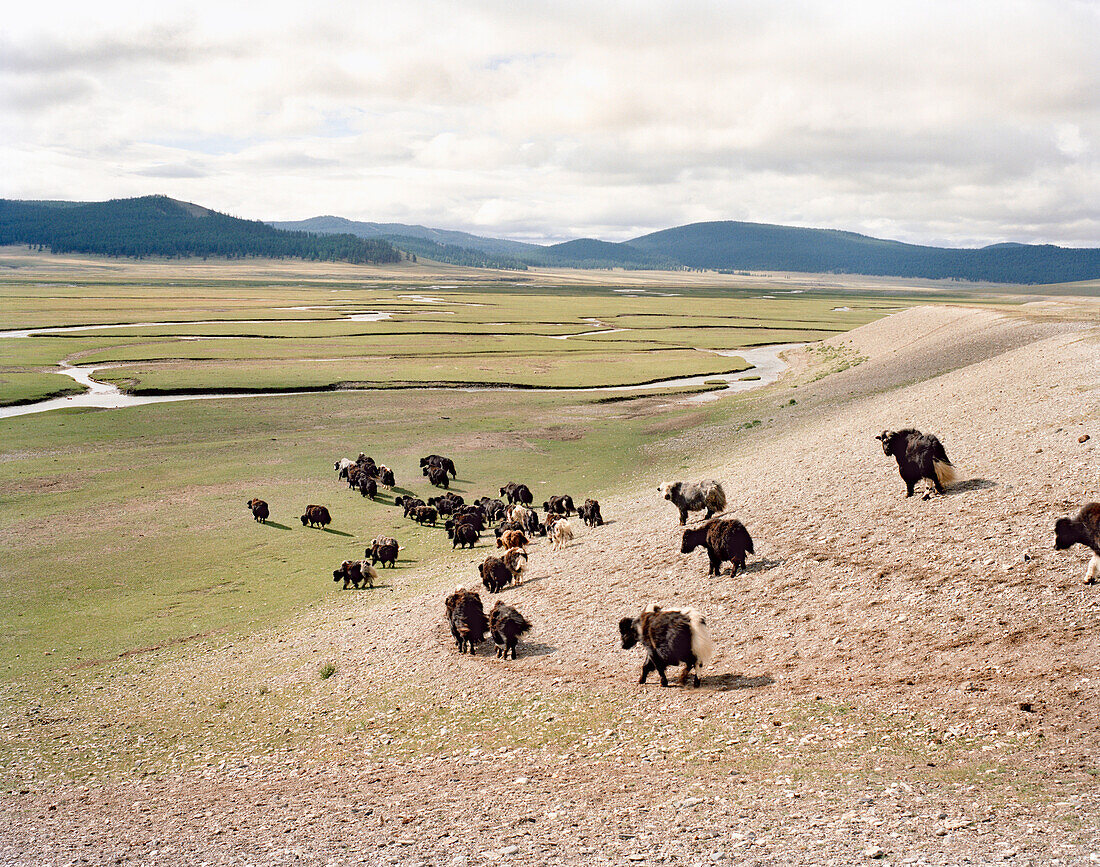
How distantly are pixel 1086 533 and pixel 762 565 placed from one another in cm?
562

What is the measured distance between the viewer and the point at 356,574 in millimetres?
20250

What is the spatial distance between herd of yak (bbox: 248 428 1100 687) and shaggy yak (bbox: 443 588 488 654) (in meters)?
0.02

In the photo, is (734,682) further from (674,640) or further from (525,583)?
(525,583)

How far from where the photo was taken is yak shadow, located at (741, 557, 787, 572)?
50.0 ft

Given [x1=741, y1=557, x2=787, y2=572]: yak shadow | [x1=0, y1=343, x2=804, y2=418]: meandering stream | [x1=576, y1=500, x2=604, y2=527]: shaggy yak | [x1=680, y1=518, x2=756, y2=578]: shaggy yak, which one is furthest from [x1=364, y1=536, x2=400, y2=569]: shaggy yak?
[x1=0, y1=343, x2=804, y2=418]: meandering stream

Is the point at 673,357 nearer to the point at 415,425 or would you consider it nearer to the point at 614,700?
the point at 415,425

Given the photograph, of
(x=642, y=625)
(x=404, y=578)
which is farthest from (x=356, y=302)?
(x=642, y=625)

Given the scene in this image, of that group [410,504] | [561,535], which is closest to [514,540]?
[561,535]

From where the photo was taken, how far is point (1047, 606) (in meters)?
11.1

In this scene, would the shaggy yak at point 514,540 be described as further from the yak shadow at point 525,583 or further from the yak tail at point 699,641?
the yak tail at point 699,641

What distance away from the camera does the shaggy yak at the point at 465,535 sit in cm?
2375

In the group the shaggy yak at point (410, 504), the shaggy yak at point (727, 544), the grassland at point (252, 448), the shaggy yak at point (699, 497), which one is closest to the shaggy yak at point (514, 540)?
the grassland at point (252, 448)

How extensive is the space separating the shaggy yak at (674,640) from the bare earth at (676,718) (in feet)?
1.29

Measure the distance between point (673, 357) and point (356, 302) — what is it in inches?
3666
